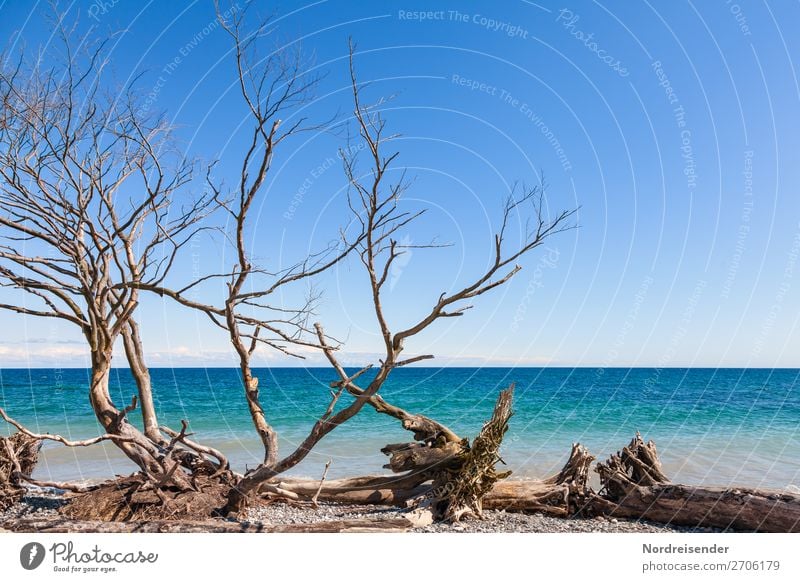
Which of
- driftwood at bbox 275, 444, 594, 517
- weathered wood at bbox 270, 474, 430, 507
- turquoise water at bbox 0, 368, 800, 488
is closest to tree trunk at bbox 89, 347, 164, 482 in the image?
weathered wood at bbox 270, 474, 430, 507

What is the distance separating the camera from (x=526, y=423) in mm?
24406

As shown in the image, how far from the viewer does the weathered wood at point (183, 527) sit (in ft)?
18.3

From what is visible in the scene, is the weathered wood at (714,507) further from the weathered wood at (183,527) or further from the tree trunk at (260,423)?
the tree trunk at (260,423)

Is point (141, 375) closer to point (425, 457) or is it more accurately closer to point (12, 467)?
point (12, 467)

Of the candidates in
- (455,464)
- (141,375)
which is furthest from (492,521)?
(141,375)

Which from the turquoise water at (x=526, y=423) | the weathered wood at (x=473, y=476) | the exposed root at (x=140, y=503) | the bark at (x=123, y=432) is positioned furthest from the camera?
the turquoise water at (x=526, y=423)

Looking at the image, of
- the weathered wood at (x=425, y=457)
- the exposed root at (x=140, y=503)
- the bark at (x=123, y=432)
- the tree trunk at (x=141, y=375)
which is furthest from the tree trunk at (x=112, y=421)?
the weathered wood at (x=425, y=457)

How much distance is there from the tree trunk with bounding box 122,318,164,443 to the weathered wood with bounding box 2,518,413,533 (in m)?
1.82

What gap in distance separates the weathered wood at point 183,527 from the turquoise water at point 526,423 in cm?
547

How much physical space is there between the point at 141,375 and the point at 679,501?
286 inches

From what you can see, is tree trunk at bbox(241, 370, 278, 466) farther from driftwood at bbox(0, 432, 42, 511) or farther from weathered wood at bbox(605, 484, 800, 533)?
weathered wood at bbox(605, 484, 800, 533)

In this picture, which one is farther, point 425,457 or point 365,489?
point 365,489
